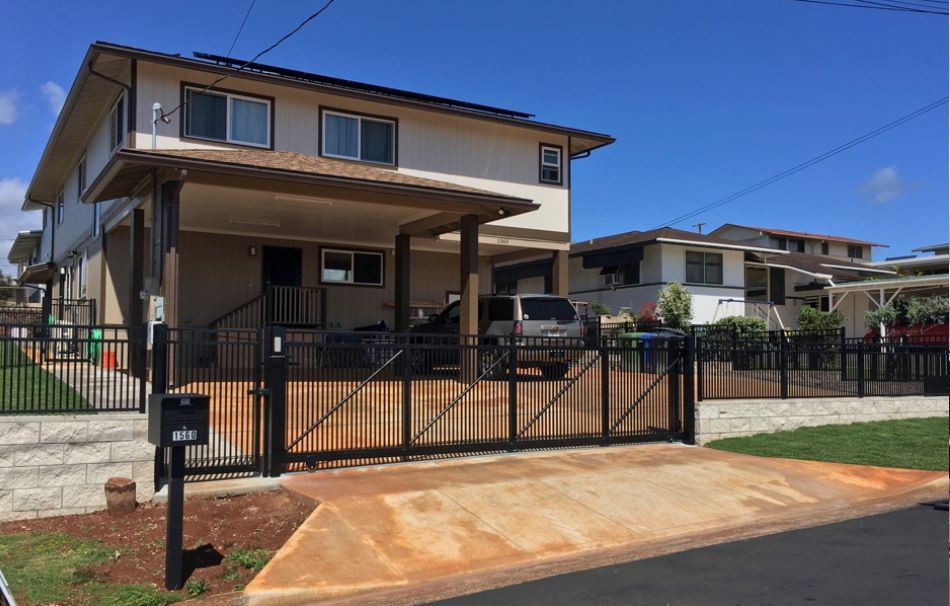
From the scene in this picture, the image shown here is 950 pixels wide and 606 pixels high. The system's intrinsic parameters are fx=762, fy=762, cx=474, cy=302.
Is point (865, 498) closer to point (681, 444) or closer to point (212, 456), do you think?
point (681, 444)

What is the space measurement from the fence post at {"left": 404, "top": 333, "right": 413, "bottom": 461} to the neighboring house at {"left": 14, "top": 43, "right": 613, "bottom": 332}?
4.67 meters

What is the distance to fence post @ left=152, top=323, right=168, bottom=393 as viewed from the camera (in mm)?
8211

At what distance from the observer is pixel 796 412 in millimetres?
14344

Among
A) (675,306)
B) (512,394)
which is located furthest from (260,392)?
(675,306)

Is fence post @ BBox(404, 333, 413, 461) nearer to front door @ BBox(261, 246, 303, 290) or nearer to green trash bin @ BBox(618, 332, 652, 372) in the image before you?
green trash bin @ BBox(618, 332, 652, 372)

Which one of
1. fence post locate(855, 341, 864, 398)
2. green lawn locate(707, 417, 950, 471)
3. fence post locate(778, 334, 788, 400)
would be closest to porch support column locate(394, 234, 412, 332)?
green lawn locate(707, 417, 950, 471)

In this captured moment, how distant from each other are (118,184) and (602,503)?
1066 cm

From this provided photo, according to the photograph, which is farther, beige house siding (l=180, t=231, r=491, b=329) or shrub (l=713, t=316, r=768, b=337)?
shrub (l=713, t=316, r=768, b=337)

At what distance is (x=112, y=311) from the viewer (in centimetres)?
1727

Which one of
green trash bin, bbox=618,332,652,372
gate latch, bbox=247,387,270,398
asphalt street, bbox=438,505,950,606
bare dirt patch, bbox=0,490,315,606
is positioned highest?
green trash bin, bbox=618,332,652,372

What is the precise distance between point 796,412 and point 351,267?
11.4m

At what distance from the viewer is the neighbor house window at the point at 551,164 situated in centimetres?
2116

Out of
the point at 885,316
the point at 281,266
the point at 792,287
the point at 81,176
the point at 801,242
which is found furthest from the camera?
the point at 801,242

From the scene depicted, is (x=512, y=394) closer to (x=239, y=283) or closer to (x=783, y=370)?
(x=783, y=370)
